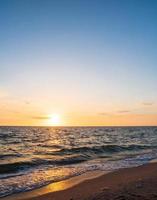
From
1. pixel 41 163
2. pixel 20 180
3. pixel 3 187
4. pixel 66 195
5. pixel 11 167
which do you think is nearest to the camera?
pixel 66 195

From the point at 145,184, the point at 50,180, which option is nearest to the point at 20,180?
the point at 50,180

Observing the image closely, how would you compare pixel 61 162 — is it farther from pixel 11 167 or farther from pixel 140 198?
pixel 140 198

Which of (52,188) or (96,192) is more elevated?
(96,192)

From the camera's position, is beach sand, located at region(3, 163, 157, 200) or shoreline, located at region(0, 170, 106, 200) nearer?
beach sand, located at region(3, 163, 157, 200)

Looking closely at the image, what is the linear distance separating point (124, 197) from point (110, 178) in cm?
494

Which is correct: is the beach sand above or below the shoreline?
above

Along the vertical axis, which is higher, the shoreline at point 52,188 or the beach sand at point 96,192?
the beach sand at point 96,192

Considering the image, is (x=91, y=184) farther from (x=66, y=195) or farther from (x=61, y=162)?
(x=61, y=162)

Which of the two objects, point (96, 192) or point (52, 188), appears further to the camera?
point (52, 188)

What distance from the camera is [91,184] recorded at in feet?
36.8

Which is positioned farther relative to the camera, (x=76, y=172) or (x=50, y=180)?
(x=76, y=172)

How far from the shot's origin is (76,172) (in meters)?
14.9

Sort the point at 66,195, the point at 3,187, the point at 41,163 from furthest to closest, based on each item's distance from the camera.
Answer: the point at 41,163 → the point at 3,187 → the point at 66,195

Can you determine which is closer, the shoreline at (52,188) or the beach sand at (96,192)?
the beach sand at (96,192)
